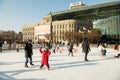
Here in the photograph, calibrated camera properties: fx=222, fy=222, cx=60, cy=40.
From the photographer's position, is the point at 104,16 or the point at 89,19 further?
the point at 89,19

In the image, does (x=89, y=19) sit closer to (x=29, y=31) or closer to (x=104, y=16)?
(x=104, y=16)

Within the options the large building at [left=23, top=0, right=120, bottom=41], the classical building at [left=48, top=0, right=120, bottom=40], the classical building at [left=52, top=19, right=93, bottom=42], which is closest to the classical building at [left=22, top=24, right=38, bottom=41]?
the large building at [left=23, top=0, right=120, bottom=41]

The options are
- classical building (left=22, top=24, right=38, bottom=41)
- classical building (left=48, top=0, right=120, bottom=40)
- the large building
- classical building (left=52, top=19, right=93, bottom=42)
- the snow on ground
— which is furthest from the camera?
classical building (left=22, top=24, right=38, bottom=41)

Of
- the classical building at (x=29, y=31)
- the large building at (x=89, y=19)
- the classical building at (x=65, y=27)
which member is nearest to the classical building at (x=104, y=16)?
the large building at (x=89, y=19)

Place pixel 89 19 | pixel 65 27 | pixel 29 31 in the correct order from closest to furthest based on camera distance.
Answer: pixel 89 19 < pixel 65 27 < pixel 29 31

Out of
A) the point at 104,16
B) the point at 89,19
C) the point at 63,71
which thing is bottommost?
the point at 63,71

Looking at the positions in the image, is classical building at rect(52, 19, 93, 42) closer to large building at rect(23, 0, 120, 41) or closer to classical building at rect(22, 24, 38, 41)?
large building at rect(23, 0, 120, 41)

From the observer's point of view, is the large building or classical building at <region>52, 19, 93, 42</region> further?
classical building at <region>52, 19, 93, 42</region>

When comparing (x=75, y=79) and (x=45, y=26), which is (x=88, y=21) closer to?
(x=45, y=26)

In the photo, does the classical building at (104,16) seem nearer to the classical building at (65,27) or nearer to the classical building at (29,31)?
the classical building at (65,27)

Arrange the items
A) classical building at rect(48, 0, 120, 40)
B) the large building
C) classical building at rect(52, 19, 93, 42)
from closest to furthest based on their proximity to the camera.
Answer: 1. classical building at rect(48, 0, 120, 40)
2. the large building
3. classical building at rect(52, 19, 93, 42)

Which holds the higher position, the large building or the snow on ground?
the large building

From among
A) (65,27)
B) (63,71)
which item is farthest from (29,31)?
(63,71)

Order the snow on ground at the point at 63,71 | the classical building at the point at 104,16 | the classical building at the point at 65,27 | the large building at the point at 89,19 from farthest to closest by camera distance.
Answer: the classical building at the point at 65,27 → the large building at the point at 89,19 → the classical building at the point at 104,16 → the snow on ground at the point at 63,71
